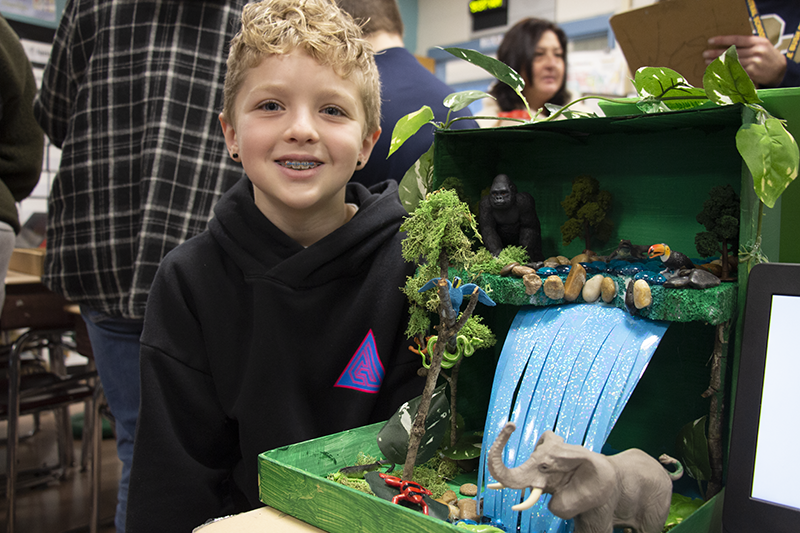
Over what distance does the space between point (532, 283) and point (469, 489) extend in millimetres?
247

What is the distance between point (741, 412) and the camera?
1.84 ft

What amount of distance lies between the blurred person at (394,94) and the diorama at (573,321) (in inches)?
11.7

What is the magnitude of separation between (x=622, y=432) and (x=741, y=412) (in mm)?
289

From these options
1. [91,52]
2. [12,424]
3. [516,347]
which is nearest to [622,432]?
[516,347]

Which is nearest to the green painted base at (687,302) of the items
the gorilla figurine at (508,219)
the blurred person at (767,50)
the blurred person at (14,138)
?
the gorilla figurine at (508,219)

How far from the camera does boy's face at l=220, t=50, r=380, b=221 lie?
82 centimetres

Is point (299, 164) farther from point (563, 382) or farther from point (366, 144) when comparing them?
point (563, 382)

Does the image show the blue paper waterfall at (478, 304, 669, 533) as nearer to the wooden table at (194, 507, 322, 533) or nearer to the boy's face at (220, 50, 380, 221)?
the wooden table at (194, 507, 322, 533)

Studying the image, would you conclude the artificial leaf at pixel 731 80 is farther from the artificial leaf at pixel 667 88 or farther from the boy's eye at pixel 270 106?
the boy's eye at pixel 270 106

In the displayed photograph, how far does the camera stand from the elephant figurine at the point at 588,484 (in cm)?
49

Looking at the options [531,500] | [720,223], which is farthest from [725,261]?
[531,500]

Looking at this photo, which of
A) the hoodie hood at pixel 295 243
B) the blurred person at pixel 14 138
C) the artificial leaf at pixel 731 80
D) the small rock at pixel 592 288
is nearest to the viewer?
the artificial leaf at pixel 731 80

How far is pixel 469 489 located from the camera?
0.69 metres

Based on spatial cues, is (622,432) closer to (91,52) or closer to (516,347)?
(516,347)
